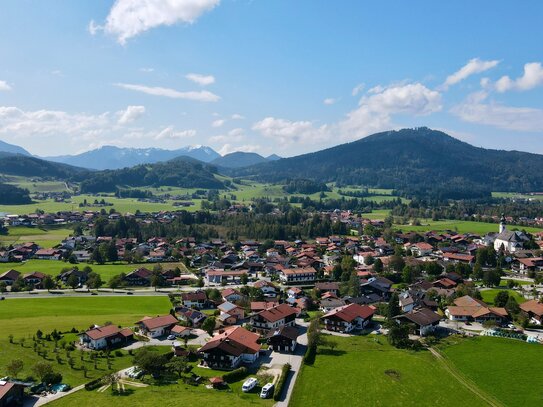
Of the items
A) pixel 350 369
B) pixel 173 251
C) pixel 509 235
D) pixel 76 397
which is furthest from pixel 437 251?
pixel 76 397

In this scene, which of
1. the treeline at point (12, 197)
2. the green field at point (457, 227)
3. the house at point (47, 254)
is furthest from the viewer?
the treeline at point (12, 197)

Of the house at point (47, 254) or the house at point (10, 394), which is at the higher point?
the house at point (10, 394)

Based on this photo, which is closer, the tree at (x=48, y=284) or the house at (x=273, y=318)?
the house at (x=273, y=318)

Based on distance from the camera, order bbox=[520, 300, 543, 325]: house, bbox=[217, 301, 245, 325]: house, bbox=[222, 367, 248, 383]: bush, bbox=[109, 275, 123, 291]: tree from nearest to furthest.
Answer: bbox=[222, 367, 248, 383]: bush → bbox=[520, 300, 543, 325]: house → bbox=[217, 301, 245, 325]: house → bbox=[109, 275, 123, 291]: tree

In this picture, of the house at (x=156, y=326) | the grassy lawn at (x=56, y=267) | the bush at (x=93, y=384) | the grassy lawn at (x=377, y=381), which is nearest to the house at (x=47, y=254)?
the grassy lawn at (x=56, y=267)

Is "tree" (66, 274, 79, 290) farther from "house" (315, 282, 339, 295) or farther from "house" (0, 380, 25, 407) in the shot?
"house" (0, 380, 25, 407)

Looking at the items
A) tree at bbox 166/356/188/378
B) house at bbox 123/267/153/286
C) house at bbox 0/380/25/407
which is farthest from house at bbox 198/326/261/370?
house at bbox 123/267/153/286

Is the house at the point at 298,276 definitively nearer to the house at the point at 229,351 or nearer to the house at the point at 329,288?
the house at the point at 329,288
